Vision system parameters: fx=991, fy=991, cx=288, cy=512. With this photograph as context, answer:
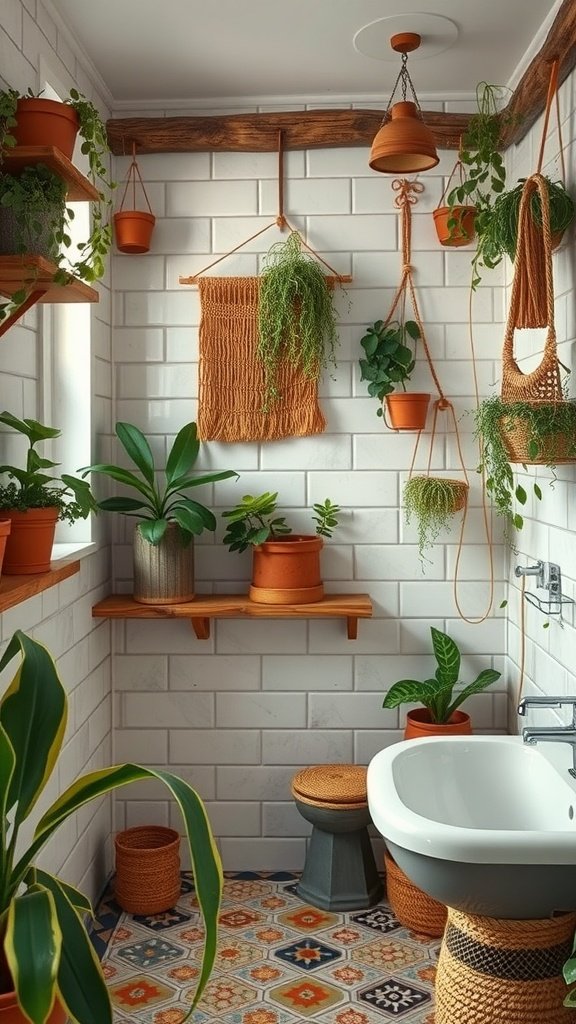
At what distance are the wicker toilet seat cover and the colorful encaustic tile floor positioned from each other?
0.36m

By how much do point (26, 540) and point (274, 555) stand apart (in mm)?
1121

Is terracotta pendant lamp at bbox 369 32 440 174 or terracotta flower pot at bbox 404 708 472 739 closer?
terracotta pendant lamp at bbox 369 32 440 174

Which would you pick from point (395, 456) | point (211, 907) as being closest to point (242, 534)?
point (395, 456)

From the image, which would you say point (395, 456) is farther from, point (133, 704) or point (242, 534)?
point (133, 704)

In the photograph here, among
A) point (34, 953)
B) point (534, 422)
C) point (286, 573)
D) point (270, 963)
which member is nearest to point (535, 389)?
point (534, 422)

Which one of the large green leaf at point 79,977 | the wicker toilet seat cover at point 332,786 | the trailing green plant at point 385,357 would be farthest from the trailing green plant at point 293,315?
the large green leaf at point 79,977

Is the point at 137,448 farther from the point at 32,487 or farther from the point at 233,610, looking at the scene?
the point at 32,487

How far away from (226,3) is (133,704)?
2.17 metres

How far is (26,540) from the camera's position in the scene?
2.15 metres

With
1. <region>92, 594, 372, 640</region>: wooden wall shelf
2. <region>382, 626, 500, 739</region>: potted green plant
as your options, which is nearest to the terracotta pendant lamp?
<region>92, 594, 372, 640</region>: wooden wall shelf

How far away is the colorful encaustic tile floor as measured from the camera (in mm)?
2549

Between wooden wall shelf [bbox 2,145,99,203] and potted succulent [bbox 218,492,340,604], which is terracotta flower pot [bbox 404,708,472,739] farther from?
wooden wall shelf [bbox 2,145,99,203]

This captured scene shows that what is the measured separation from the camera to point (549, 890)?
6.30 ft

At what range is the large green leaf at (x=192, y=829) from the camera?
4.65 feet
